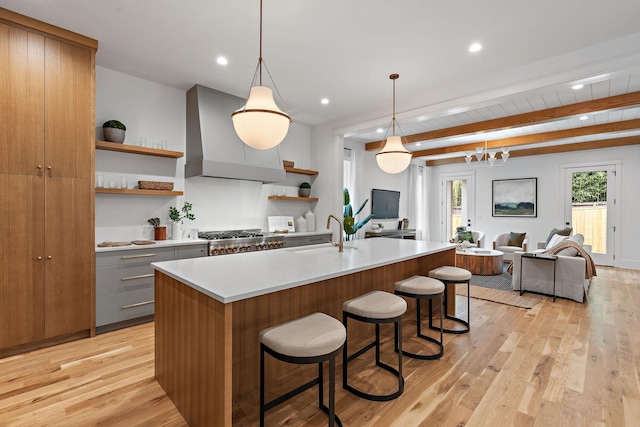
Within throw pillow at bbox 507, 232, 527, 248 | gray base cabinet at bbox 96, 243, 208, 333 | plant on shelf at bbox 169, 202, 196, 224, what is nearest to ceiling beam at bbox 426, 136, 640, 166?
throw pillow at bbox 507, 232, 527, 248

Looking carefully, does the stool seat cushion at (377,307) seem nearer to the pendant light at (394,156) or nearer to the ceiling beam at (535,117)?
the pendant light at (394,156)

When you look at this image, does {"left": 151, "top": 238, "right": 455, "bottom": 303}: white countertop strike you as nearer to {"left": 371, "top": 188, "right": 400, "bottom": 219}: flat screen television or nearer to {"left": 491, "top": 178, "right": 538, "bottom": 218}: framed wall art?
{"left": 371, "top": 188, "right": 400, "bottom": 219}: flat screen television

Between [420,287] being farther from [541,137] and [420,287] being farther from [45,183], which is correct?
[541,137]

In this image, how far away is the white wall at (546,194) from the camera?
6.43 meters

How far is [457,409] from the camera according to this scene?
1866mm

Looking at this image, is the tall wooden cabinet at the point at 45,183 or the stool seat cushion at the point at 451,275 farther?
the stool seat cushion at the point at 451,275

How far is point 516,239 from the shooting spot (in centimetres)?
713

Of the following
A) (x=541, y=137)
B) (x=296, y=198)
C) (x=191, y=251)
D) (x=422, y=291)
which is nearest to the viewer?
(x=422, y=291)

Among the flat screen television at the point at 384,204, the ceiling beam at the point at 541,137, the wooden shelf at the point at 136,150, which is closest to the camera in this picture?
the wooden shelf at the point at 136,150

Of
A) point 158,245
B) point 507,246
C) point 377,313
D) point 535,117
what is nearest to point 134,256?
point 158,245

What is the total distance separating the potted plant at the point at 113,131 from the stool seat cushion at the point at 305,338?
2.94m

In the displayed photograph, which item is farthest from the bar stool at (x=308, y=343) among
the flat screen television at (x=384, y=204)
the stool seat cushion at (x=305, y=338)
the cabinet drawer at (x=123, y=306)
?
the flat screen television at (x=384, y=204)

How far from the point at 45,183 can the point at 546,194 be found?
9118 millimetres

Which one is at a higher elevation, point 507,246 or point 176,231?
point 176,231
